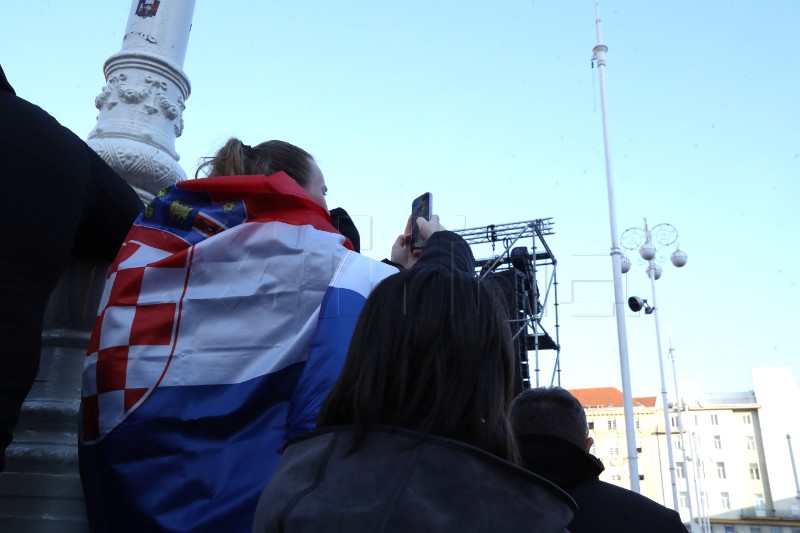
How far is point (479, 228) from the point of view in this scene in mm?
13250

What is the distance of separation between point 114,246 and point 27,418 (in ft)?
1.99

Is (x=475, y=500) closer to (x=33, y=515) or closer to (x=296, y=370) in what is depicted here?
(x=296, y=370)

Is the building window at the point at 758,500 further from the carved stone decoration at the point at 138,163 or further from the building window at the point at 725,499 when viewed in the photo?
the carved stone decoration at the point at 138,163

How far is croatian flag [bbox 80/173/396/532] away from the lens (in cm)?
136

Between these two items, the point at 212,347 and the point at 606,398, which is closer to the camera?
the point at 212,347

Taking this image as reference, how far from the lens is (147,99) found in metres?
2.91

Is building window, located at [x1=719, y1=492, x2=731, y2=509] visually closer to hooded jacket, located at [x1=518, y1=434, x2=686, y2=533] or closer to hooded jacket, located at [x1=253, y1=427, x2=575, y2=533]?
hooded jacket, located at [x1=518, y1=434, x2=686, y2=533]

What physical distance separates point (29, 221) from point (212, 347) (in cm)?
47

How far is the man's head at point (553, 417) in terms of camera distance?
2.15m

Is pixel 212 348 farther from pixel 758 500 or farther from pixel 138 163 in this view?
pixel 758 500

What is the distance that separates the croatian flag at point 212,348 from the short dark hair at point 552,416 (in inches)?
35.7

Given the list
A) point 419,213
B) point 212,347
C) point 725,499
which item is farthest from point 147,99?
point 725,499

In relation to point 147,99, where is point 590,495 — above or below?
below

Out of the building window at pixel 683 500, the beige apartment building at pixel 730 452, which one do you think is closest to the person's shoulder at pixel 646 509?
the beige apartment building at pixel 730 452
